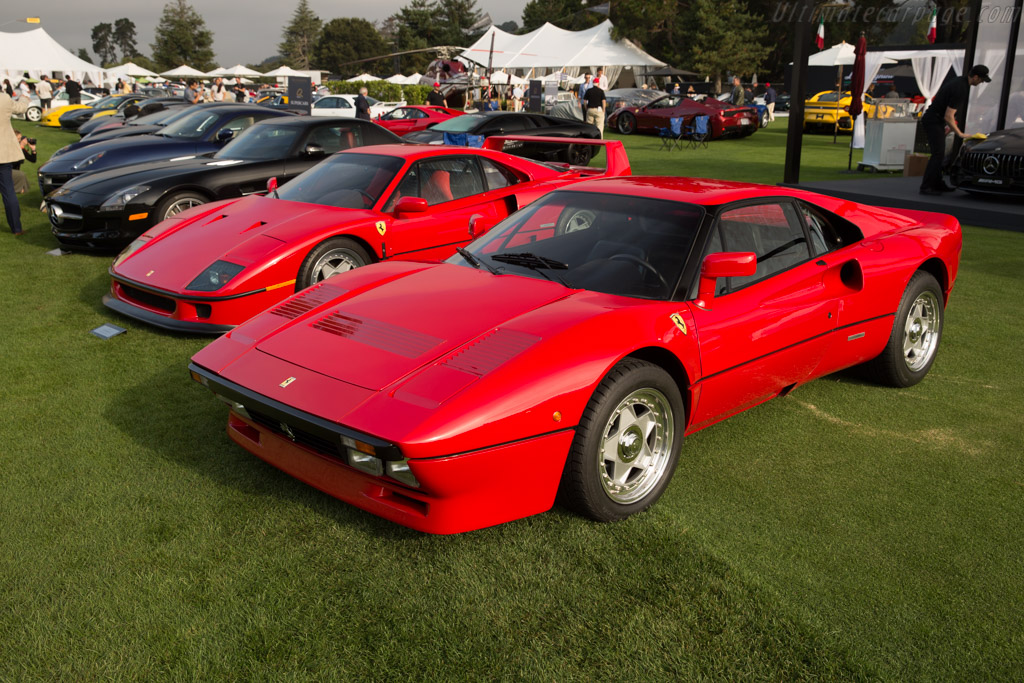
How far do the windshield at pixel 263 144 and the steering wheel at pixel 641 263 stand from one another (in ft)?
18.4

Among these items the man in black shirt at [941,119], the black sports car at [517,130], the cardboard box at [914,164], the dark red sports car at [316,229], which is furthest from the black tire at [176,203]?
the cardboard box at [914,164]

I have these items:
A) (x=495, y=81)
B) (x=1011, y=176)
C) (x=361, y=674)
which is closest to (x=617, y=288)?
(x=361, y=674)

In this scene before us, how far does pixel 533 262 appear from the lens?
364cm

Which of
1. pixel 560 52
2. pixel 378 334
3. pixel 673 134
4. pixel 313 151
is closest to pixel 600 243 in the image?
pixel 378 334

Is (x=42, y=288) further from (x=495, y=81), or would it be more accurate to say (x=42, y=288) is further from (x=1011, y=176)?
(x=495, y=81)

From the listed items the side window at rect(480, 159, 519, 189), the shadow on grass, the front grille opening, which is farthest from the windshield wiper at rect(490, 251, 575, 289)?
the side window at rect(480, 159, 519, 189)

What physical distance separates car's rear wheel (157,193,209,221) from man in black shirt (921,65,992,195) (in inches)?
353

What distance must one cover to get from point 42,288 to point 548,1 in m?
87.0

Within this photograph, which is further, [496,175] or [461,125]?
[461,125]

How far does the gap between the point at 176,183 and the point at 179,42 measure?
108550 millimetres

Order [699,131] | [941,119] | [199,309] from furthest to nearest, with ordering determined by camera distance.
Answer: [699,131] → [941,119] → [199,309]

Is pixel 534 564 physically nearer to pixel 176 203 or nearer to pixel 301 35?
pixel 176 203

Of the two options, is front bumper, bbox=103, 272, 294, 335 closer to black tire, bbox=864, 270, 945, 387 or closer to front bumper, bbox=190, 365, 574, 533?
front bumper, bbox=190, 365, 574, 533

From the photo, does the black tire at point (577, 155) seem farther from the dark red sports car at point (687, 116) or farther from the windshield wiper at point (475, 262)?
the windshield wiper at point (475, 262)
